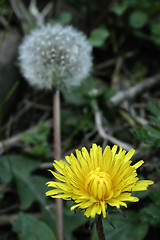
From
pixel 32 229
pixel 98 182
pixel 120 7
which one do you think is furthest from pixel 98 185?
pixel 120 7

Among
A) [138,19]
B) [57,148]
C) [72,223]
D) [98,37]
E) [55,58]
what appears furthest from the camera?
[138,19]

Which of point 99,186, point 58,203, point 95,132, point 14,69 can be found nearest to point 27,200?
point 58,203

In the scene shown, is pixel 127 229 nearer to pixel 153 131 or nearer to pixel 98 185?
pixel 153 131

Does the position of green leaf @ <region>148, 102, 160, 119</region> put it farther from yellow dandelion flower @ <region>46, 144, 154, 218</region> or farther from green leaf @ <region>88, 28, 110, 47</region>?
green leaf @ <region>88, 28, 110, 47</region>

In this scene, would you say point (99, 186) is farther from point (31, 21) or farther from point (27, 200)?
point (31, 21)

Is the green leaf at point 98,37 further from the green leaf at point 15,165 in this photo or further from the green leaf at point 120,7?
the green leaf at point 15,165

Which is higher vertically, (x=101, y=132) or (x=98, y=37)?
(x=98, y=37)

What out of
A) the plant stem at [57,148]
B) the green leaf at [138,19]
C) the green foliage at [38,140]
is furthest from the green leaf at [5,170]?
the green leaf at [138,19]
